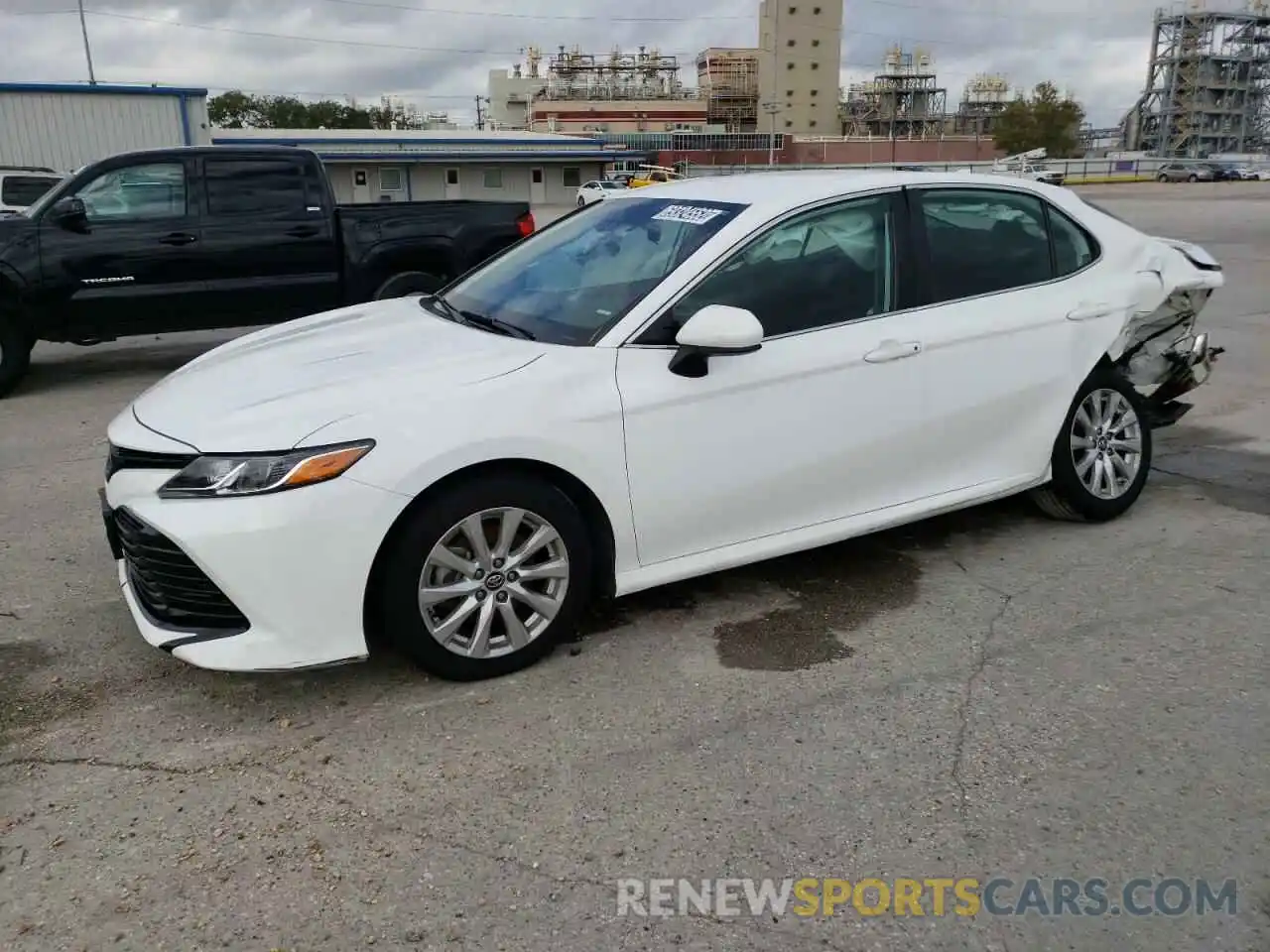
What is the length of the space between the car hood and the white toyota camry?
Result: 15 mm

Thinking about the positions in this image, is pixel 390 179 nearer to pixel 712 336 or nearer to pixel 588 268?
pixel 588 268

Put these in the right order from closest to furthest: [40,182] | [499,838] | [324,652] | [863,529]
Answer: [499,838] < [324,652] < [863,529] < [40,182]

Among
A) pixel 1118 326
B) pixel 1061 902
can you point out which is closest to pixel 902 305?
pixel 1118 326

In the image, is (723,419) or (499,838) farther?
(723,419)

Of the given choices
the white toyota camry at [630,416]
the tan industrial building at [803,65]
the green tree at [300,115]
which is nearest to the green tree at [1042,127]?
the tan industrial building at [803,65]

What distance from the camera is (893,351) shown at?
163 inches

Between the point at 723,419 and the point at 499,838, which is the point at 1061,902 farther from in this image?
the point at 723,419

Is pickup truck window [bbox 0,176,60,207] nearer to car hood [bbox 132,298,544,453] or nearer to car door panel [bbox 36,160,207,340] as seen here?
car door panel [bbox 36,160,207,340]

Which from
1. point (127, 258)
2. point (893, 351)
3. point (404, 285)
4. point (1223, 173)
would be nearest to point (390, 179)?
point (404, 285)

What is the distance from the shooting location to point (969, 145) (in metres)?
99.7

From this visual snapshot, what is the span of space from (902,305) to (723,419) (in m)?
1.06

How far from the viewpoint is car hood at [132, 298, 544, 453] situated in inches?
129

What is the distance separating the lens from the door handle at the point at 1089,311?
4711 mm

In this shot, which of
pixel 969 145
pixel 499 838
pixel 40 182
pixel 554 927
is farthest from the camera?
pixel 969 145
